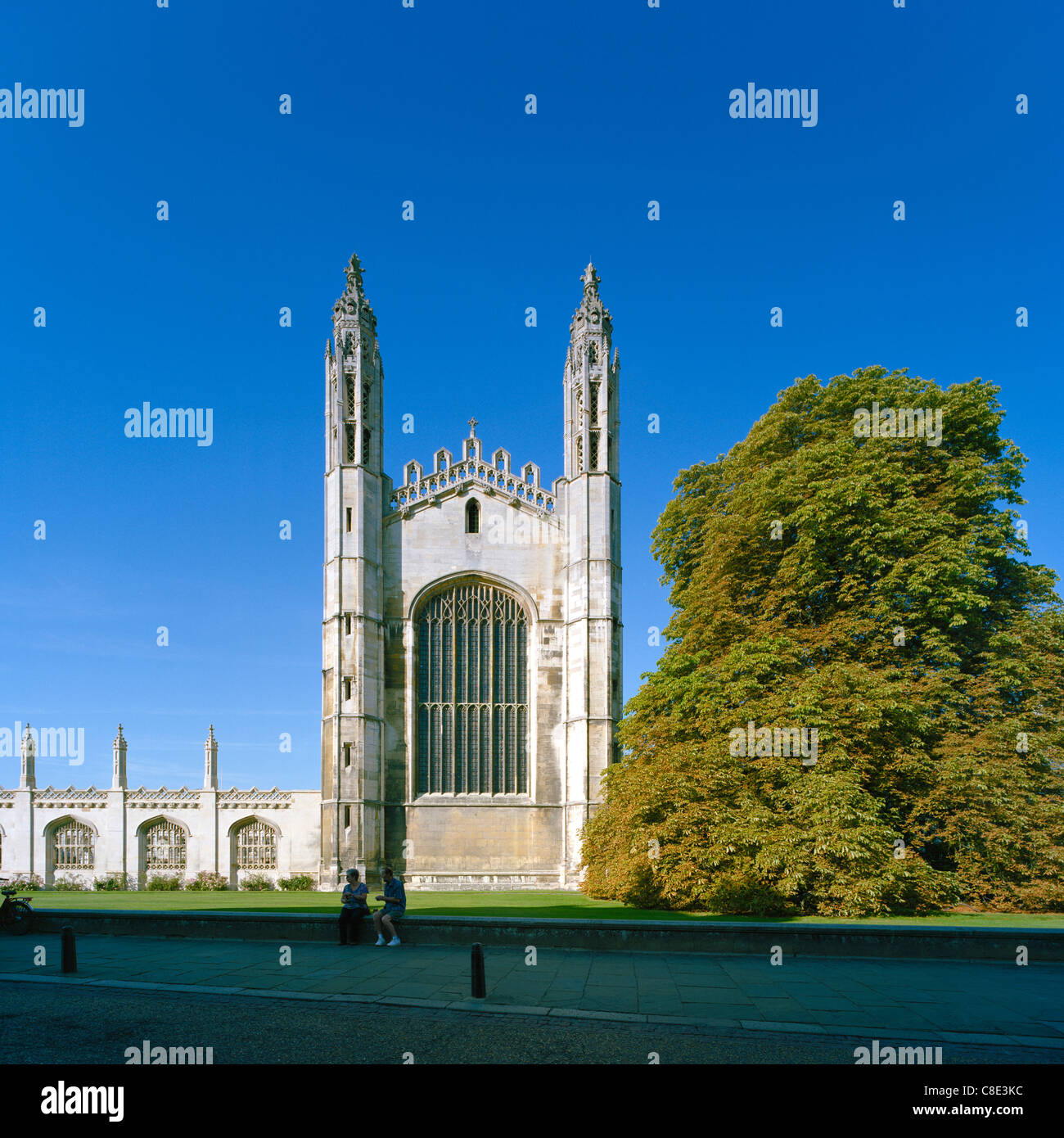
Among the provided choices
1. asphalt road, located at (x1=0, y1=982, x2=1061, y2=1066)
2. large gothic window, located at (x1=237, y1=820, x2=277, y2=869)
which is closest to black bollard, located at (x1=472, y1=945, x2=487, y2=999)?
asphalt road, located at (x1=0, y1=982, x2=1061, y2=1066)

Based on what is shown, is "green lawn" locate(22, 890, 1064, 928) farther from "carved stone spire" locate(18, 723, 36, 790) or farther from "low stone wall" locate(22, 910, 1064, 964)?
"carved stone spire" locate(18, 723, 36, 790)

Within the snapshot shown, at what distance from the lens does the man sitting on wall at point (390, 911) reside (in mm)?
13266

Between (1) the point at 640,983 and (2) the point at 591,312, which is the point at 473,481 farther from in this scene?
(1) the point at 640,983

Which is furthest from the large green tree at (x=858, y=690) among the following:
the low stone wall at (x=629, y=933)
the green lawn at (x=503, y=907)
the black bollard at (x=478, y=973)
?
the black bollard at (x=478, y=973)

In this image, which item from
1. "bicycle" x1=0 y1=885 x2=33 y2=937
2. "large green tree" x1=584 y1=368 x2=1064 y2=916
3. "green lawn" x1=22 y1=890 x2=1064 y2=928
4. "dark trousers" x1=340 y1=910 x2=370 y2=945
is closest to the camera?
"dark trousers" x1=340 y1=910 x2=370 y2=945

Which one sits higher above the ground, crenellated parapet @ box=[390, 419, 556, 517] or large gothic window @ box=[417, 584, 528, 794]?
crenellated parapet @ box=[390, 419, 556, 517]

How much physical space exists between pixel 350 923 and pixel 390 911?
639 mm

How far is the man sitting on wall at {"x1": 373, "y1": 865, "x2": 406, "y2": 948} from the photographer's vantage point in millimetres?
13266

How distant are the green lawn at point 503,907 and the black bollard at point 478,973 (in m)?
4.39

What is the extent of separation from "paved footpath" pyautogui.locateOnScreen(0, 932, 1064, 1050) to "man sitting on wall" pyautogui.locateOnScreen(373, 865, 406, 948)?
25cm

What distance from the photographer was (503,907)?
21.2 meters

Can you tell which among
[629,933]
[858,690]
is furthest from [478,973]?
[858,690]
